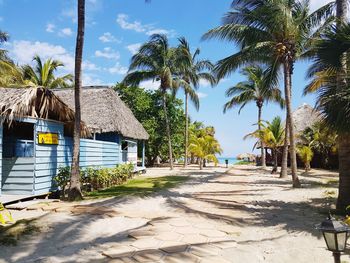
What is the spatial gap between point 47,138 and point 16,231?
477cm

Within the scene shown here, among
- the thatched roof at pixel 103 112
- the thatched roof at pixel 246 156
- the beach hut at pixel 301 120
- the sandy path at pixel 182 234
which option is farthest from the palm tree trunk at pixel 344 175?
the thatched roof at pixel 246 156

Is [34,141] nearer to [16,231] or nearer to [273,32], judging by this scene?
[16,231]

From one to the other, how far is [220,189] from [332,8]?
28.6 ft

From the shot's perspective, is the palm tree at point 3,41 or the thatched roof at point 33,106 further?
the palm tree at point 3,41

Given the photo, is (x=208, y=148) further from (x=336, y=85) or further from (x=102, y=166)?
(x=336, y=85)

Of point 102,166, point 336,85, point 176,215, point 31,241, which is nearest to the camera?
point 31,241

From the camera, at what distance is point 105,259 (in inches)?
214

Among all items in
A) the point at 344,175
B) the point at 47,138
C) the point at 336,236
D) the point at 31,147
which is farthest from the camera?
the point at 47,138

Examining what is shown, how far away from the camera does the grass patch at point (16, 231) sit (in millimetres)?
6171

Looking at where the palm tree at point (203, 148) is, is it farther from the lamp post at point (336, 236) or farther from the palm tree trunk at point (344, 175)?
the lamp post at point (336, 236)

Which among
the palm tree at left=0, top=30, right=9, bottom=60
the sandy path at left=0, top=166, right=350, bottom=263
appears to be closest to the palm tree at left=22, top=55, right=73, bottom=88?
the palm tree at left=0, top=30, right=9, bottom=60

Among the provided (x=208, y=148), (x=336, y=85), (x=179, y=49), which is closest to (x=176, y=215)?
(x=336, y=85)

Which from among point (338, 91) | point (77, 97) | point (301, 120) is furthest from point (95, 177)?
point (301, 120)

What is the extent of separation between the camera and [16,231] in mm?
6691
